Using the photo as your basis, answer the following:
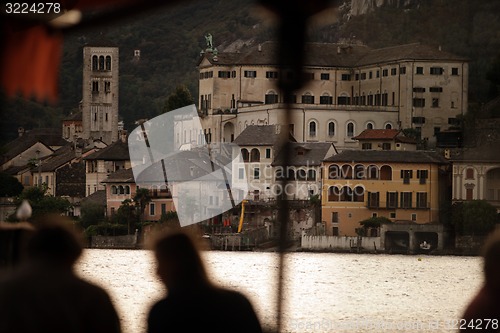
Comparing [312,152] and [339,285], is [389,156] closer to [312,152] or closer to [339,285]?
[312,152]

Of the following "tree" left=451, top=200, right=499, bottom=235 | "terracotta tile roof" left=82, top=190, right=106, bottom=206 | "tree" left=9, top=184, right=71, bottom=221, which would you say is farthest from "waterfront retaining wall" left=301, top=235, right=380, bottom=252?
"tree" left=9, top=184, right=71, bottom=221

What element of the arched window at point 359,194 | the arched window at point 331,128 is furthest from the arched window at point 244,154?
the arched window at point 331,128

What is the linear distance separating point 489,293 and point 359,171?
24866mm

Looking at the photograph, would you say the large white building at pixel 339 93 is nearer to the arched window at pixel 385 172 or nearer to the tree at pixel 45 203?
the arched window at pixel 385 172

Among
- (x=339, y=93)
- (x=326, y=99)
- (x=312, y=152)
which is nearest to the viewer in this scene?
(x=312, y=152)

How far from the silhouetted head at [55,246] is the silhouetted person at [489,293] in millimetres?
519

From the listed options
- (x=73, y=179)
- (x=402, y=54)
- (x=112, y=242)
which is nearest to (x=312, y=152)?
(x=402, y=54)

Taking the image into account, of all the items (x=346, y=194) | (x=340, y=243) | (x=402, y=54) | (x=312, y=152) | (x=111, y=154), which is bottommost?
(x=340, y=243)

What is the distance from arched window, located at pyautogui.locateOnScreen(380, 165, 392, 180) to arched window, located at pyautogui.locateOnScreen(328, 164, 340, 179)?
99 cm

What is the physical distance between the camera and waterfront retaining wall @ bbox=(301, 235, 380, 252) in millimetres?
24266

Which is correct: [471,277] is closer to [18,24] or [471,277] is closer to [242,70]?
[242,70]

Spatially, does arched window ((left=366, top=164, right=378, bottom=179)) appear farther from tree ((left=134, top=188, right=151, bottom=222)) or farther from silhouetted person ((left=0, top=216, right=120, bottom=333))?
silhouetted person ((left=0, top=216, right=120, bottom=333))

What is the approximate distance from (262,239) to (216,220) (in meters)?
1.93

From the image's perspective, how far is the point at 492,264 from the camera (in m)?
1.78
